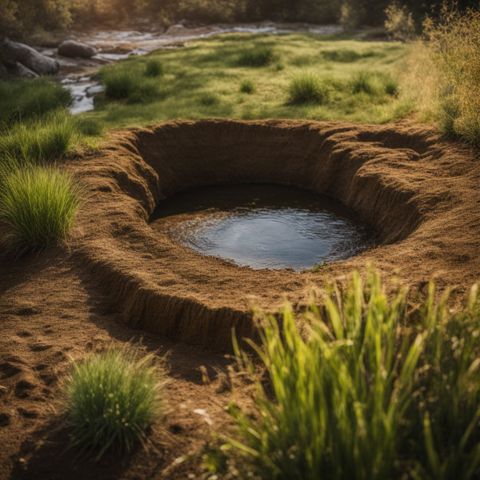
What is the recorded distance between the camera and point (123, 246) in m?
6.19

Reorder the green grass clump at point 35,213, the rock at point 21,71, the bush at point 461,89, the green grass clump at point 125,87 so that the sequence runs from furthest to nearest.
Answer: the rock at point 21,71 < the green grass clump at point 125,87 < the bush at point 461,89 < the green grass clump at point 35,213

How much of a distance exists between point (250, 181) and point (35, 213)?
464cm

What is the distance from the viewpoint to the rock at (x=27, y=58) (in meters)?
17.2

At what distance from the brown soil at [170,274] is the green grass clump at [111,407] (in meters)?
0.10

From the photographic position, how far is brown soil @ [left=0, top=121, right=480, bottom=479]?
3.64 metres

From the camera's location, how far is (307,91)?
455 inches

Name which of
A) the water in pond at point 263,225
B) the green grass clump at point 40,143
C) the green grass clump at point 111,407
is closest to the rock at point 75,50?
the water in pond at point 263,225

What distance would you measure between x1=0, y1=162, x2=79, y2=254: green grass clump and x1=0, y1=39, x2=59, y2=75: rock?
38.7ft

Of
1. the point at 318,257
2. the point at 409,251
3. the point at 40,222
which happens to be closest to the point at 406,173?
the point at 318,257

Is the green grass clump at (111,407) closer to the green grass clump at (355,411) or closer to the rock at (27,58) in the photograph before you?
the green grass clump at (355,411)

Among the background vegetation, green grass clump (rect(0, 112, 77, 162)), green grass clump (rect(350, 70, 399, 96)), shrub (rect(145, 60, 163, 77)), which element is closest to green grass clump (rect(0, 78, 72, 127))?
green grass clump (rect(0, 112, 77, 162))

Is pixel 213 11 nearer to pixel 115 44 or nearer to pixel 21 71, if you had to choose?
pixel 115 44

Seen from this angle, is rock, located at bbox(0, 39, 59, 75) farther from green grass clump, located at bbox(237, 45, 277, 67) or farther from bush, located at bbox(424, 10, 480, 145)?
bush, located at bbox(424, 10, 480, 145)

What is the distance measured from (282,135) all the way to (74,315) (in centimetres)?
586
